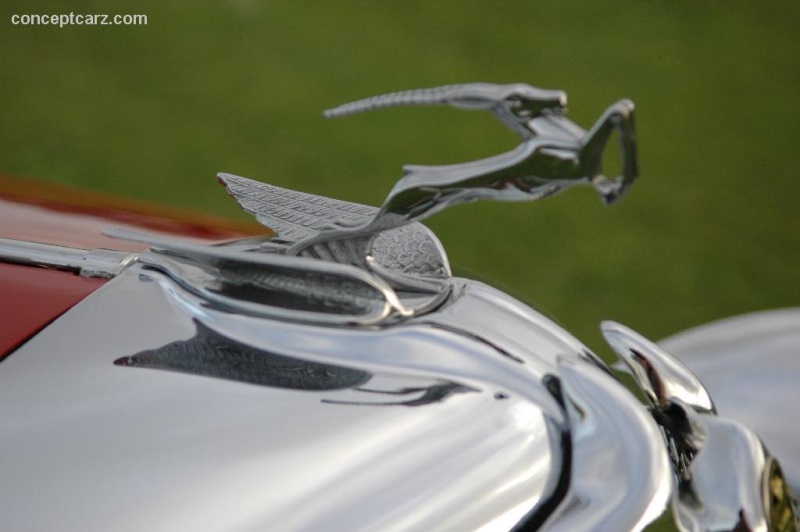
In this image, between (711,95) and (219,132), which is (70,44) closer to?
(219,132)

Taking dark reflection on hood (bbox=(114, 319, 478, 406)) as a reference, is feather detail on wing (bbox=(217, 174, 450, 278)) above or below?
above

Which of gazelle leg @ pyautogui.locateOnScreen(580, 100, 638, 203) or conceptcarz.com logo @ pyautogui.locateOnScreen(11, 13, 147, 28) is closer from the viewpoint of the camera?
gazelle leg @ pyautogui.locateOnScreen(580, 100, 638, 203)

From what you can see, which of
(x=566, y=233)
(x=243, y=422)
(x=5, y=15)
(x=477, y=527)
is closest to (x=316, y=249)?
(x=243, y=422)

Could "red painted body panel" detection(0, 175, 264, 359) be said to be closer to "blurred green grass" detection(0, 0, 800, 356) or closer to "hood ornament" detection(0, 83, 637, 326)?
"hood ornament" detection(0, 83, 637, 326)

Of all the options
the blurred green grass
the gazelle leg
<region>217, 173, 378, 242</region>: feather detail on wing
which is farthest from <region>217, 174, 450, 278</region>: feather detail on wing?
the blurred green grass

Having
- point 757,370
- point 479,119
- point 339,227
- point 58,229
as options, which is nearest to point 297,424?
point 339,227

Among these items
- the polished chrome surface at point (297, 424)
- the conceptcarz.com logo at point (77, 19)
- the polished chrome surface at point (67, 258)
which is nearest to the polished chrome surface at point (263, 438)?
the polished chrome surface at point (297, 424)

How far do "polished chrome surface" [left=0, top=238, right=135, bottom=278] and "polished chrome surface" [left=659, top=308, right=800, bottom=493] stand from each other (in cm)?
74

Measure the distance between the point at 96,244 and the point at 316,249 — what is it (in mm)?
306

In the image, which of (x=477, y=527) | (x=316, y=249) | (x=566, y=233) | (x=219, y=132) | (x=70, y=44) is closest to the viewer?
(x=477, y=527)

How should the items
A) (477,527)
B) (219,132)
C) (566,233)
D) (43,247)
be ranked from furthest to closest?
(219,132) → (566,233) → (43,247) → (477,527)

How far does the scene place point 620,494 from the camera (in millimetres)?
774

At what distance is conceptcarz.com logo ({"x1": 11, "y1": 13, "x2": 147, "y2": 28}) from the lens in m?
4.86

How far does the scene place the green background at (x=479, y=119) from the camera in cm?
360
